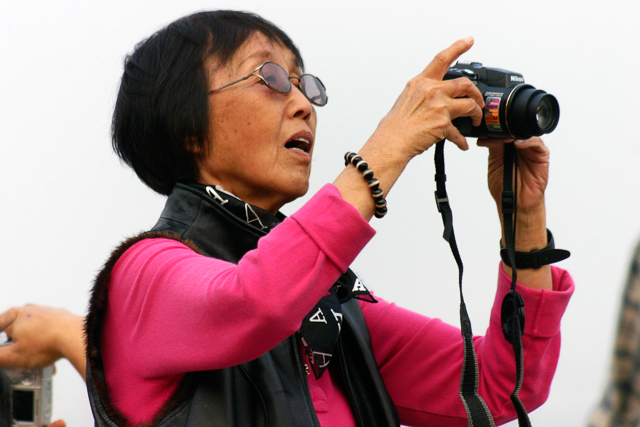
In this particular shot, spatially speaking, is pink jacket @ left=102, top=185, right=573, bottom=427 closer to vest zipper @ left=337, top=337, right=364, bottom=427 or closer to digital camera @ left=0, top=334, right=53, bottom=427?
vest zipper @ left=337, top=337, right=364, bottom=427

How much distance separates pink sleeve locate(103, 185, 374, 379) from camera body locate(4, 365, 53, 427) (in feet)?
1.83

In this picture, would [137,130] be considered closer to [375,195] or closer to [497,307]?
[375,195]

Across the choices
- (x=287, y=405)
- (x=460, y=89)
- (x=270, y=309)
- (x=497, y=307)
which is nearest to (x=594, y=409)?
(x=270, y=309)

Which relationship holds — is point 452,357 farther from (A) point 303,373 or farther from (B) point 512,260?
(A) point 303,373

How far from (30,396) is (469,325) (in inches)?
36.8

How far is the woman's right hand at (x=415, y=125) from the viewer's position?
4.15ft

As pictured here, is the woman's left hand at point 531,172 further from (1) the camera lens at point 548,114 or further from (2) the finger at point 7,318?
(2) the finger at point 7,318

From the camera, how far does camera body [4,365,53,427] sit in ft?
5.72

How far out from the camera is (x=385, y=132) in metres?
1.35

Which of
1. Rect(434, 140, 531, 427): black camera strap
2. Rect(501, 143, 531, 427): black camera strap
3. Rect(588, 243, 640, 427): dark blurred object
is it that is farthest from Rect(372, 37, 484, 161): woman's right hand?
Rect(588, 243, 640, 427): dark blurred object

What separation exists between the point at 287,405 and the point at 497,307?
560 mm

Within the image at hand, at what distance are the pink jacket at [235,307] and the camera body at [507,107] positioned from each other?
340 mm

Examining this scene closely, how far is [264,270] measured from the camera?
1.16 meters

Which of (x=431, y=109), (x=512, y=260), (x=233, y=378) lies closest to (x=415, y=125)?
(x=431, y=109)
